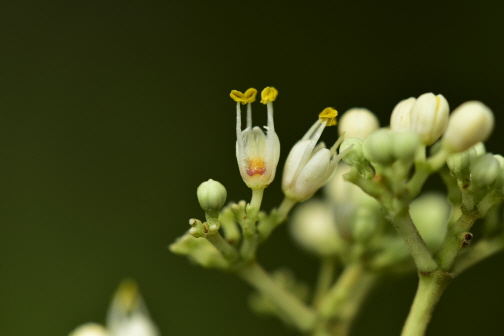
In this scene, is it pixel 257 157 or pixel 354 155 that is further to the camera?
pixel 257 157

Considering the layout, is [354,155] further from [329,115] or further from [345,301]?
[345,301]

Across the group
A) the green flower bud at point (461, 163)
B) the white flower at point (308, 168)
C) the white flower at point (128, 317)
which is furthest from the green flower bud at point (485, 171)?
the white flower at point (128, 317)

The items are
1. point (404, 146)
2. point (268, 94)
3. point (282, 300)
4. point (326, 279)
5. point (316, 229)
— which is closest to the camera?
point (404, 146)

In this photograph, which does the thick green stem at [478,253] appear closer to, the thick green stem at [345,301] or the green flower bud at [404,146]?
the green flower bud at [404,146]

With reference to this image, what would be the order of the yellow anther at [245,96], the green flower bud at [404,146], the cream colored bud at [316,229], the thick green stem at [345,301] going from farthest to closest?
the cream colored bud at [316,229]
the thick green stem at [345,301]
the yellow anther at [245,96]
the green flower bud at [404,146]

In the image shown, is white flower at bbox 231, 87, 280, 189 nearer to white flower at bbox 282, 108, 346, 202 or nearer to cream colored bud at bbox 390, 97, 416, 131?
white flower at bbox 282, 108, 346, 202

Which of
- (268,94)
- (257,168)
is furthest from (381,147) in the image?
(268,94)

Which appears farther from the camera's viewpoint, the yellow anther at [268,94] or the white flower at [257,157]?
the yellow anther at [268,94]

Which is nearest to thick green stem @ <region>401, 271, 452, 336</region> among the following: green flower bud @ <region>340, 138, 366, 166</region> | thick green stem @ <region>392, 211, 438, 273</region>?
thick green stem @ <region>392, 211, 438, 273</region>
